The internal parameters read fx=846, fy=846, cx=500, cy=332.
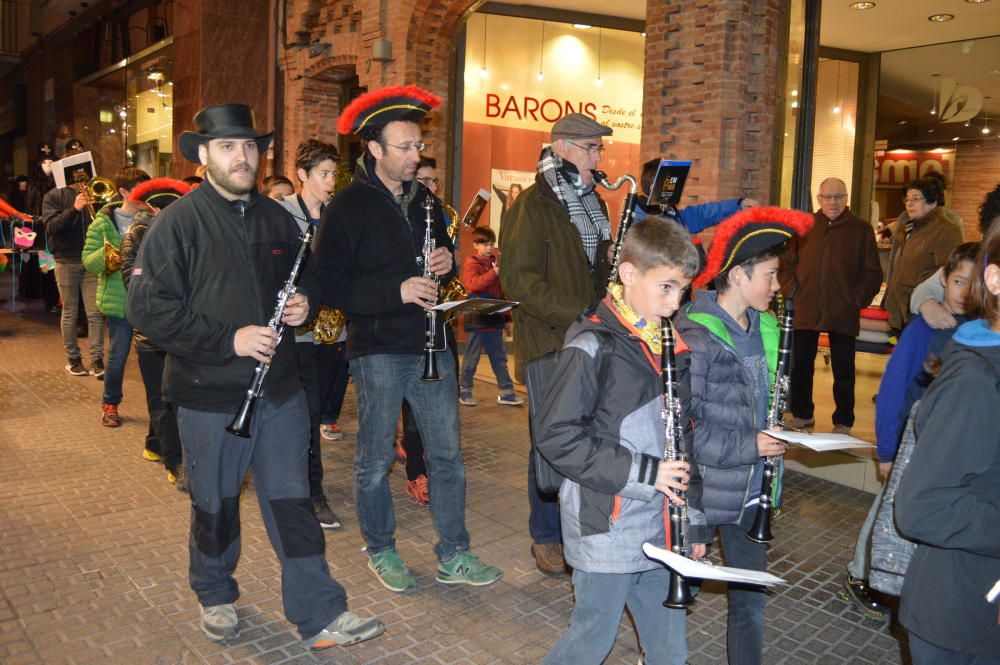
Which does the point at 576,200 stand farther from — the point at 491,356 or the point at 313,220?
the point at 491,356

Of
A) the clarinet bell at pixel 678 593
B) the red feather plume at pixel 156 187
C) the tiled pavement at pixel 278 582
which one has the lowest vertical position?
the tiled pavement at pixel 278 582

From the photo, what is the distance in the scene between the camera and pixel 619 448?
8.81 feet

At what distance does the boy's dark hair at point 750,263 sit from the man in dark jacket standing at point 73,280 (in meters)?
8.39

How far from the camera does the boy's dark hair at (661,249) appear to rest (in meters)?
2.82

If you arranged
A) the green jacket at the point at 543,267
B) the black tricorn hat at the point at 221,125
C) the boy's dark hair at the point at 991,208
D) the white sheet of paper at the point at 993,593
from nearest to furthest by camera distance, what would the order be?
the white sheet of paper at the point at 993,593, the black tricorn hat at the point at 221,125, the green jacket at the point at 543,267, the boy's dark hair at the point at 991,208

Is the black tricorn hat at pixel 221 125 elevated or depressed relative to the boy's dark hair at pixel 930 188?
depressed

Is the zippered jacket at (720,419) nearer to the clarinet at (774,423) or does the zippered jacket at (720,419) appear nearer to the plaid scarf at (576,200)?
the clarinet at (774,423)

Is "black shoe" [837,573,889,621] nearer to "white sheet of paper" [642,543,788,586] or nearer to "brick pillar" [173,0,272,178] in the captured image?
"white sheet of paper" [642,543,788,586]

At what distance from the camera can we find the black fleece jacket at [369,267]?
4.22 metres

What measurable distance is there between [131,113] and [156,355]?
1670 cm

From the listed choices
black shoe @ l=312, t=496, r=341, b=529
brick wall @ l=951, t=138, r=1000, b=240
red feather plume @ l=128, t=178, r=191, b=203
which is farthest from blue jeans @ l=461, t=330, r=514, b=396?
brick wall @ l=951, t=138, r=1000, b=240

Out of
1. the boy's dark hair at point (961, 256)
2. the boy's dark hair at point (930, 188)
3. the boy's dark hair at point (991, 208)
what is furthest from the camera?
the boy's dark hair at point (930, 188)

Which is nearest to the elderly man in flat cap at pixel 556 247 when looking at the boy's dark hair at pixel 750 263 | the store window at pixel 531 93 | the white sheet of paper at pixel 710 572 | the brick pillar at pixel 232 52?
the boy's dark hair at pixel 750 263

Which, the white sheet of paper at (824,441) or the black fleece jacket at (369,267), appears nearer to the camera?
the white sheet of paper at (824,441)
